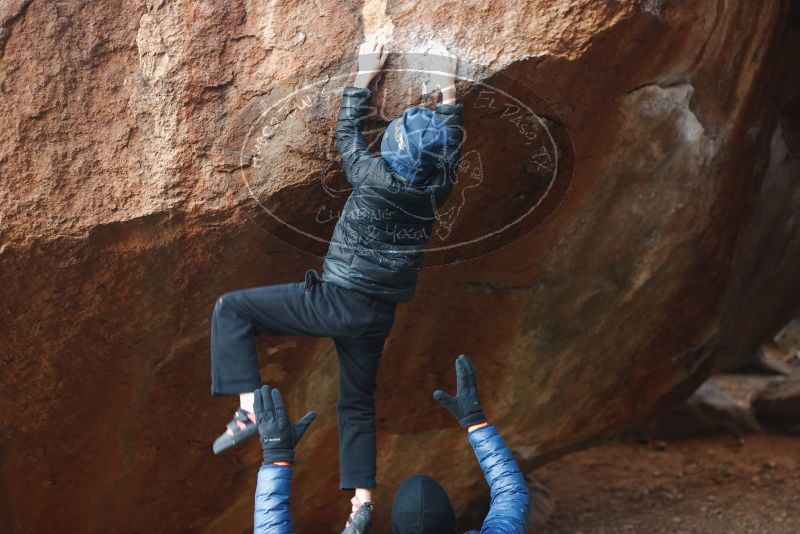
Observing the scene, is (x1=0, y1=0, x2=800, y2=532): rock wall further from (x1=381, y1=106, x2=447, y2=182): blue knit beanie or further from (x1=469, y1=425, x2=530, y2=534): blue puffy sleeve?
(x1=469, y1=425, x2=530, y2=534): blue puffy sleeve

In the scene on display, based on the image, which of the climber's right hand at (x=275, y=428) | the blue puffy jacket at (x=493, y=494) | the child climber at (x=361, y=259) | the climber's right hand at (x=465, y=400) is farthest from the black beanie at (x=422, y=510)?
the child climber at (x=361, y=259)

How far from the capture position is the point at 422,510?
2.68 meters

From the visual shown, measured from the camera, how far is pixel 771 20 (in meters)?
4.25

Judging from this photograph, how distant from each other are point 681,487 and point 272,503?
14.1 feet

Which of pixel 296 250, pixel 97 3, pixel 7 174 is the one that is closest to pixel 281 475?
pixel 296 250

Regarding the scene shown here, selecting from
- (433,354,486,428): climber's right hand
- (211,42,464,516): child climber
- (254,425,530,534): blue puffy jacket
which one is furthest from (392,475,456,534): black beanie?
(211,42,464,516): child climber

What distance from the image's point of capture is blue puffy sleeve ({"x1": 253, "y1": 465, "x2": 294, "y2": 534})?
2.64 metres

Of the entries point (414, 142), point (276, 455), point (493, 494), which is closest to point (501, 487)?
point (493, 494)

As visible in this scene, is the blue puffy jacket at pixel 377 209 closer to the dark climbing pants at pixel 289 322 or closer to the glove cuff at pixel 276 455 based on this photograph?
the dark climbing pants at pixel 289 322

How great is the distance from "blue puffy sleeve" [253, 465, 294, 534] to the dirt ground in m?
3.51

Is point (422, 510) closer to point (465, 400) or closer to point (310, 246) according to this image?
point (465, 400)

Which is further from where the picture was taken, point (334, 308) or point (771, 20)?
point (771, 20)

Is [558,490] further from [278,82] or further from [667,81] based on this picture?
[278,82]

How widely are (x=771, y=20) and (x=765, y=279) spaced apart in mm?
2051
